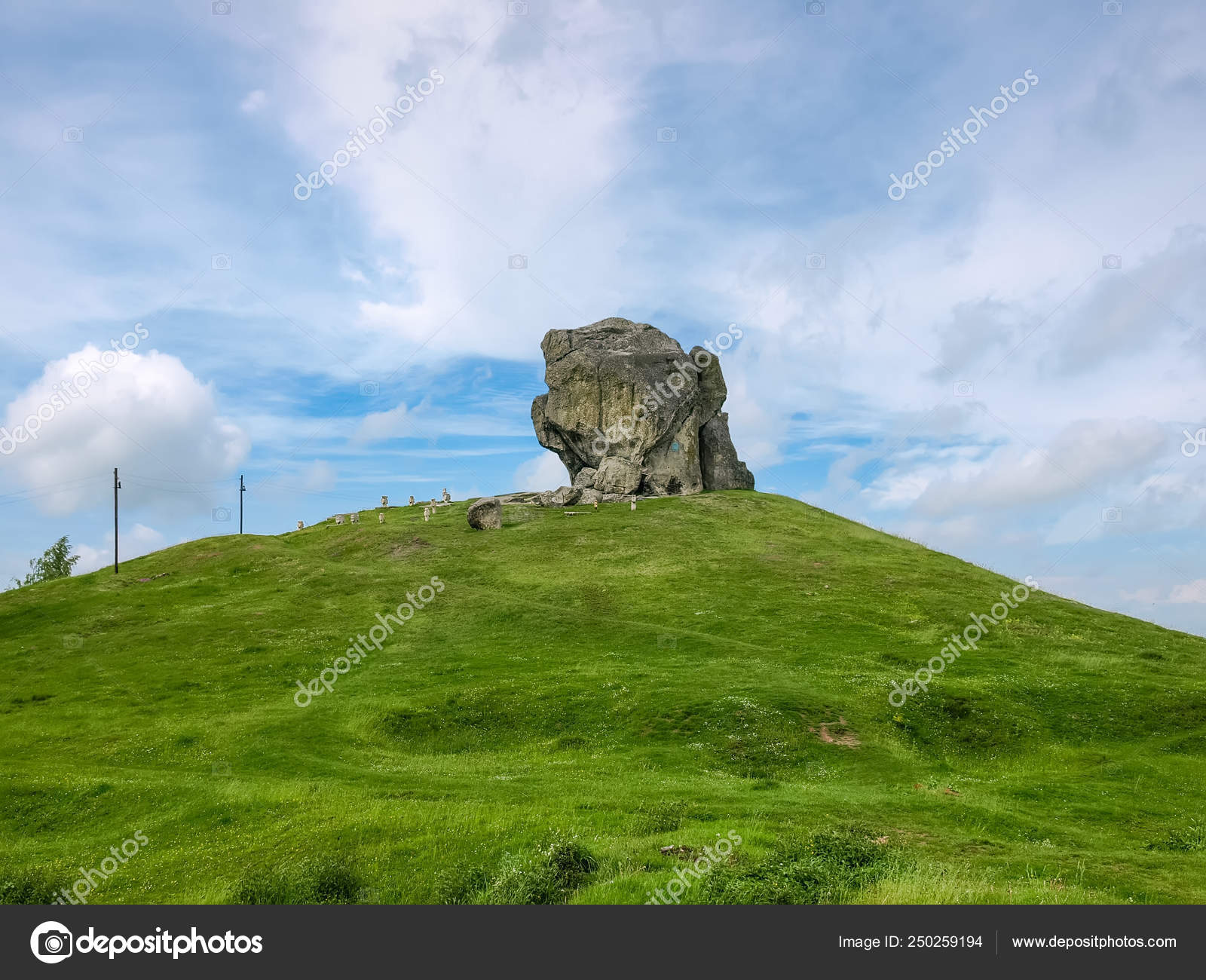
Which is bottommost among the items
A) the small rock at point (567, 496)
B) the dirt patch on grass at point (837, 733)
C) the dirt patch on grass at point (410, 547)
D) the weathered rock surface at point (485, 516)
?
the dirt patch on grass at point (837, 733)

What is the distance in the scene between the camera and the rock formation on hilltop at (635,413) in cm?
10456

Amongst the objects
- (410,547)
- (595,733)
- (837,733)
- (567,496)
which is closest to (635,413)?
(567,496)

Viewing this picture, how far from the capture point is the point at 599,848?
19938 millimetres

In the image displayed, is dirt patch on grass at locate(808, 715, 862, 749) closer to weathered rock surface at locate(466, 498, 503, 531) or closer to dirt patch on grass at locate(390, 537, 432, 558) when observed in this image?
dirt patch on grass at locate(390, 537, 432, 558)

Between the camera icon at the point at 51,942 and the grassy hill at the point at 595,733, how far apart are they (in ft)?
14.6

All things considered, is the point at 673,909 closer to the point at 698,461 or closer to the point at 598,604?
the point at 598,604

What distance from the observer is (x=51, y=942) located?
1459 cm

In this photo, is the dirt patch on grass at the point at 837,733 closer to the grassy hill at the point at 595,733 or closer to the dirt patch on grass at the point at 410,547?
the grassy hill at the point at 595,733

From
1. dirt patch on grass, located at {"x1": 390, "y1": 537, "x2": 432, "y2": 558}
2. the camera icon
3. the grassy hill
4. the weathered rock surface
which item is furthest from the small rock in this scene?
the camera icon

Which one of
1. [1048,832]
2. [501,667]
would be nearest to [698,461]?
[501,667]

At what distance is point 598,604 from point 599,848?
41688mm

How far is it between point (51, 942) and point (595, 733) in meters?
24.4

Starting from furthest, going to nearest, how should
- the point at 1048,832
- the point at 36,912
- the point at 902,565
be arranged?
the point at 902,565
the point at 1048,832
the point at 36,912

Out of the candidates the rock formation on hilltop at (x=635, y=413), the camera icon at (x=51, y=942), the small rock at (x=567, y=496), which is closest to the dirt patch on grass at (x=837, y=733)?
the camera icon at (x=51, y=942)
